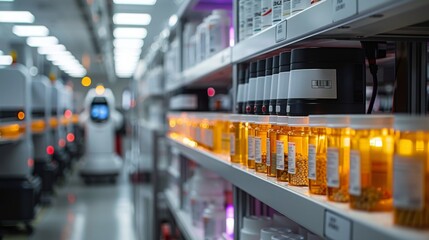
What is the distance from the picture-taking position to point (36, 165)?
25.7ft

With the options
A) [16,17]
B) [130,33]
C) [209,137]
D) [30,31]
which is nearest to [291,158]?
[209,137]

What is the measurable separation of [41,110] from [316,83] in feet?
24.4

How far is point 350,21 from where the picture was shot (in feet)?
3.06

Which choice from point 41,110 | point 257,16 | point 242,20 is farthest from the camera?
point 41,110

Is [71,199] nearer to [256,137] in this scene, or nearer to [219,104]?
[219,104]

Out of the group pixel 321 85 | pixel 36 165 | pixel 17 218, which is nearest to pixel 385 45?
pixel 321 85

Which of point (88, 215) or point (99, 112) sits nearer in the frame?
point (88, 215)

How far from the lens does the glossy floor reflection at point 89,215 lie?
20.8ft

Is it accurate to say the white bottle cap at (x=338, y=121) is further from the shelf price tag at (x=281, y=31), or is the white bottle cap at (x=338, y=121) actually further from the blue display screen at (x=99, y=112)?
the blue display screen at (x=99, y=112)

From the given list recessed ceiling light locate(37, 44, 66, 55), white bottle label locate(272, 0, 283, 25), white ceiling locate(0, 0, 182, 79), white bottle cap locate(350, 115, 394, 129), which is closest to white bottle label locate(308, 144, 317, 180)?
white bottle cap locate(350, 115, 394, 129)

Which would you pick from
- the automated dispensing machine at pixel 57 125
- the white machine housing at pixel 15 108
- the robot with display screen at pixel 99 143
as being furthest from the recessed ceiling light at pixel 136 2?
the robot with display screen at pixel 99 143

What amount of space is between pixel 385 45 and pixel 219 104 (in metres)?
2.11

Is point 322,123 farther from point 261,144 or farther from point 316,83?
point 261,144

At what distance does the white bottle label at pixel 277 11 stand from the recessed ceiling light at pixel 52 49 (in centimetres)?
1277
